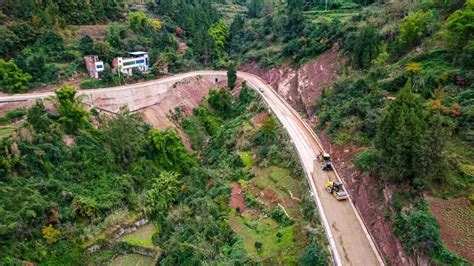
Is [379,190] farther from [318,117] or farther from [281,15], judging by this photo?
[281,15]

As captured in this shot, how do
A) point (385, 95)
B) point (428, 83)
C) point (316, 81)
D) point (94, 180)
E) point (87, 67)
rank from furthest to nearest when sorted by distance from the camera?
point (87, 67)
point (316, 81)
point (94, 180)
point (385, 95)
point (428, 83)

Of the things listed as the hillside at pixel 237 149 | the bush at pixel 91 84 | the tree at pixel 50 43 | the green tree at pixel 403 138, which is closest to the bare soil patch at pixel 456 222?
the hillside at pixel 237 149

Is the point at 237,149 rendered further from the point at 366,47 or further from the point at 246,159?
the point at 366,47

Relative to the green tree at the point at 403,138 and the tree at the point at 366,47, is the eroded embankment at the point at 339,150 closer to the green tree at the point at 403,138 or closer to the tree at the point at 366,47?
the green tree at the point at 403,138

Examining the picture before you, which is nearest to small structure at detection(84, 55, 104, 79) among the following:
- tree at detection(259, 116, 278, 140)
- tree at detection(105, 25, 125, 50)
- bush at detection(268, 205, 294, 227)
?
tree at detection(105, 25, 125, 50)

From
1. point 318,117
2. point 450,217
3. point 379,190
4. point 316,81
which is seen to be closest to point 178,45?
point 316,81

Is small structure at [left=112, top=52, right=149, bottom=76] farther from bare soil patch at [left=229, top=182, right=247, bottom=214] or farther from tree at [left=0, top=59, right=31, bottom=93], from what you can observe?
bare soil patch at [left=229, top=182, right=247, bottom=214]
